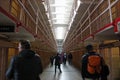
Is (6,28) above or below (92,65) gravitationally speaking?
above

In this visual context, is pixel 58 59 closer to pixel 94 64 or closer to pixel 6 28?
pixel 94 64

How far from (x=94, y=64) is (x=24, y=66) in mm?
1684

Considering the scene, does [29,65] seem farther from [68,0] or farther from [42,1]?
[68,0]

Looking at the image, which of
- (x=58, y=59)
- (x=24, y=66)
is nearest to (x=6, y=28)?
(x=24, y=66)

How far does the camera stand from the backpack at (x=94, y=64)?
3.93m

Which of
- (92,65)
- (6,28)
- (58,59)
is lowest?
(58,59)

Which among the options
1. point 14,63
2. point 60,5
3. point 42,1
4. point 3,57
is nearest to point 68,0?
point 60,5

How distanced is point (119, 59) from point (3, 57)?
3929mm

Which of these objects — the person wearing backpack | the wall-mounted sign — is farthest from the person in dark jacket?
the person wearing backpack

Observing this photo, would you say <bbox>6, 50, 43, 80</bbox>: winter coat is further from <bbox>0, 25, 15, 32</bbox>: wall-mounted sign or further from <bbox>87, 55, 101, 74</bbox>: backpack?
<bbox>87, 55, 101, 74</bbox>: backpack

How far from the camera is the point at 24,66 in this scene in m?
2.92

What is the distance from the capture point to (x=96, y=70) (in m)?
4.01

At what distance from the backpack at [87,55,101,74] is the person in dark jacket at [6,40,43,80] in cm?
137

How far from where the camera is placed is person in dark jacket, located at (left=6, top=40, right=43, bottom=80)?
9.42ft
